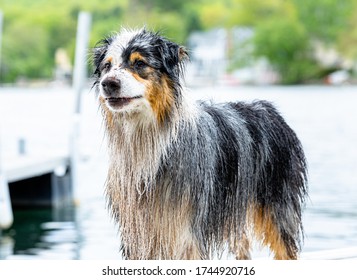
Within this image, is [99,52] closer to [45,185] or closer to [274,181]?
[274,181]

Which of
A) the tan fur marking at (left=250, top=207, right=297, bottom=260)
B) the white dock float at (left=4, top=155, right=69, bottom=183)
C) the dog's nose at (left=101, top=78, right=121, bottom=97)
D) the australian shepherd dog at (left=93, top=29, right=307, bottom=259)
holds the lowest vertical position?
the white dock float at (left=4, top=155, right=69, bottom=183)

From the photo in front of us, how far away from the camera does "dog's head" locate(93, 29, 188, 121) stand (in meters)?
4.60

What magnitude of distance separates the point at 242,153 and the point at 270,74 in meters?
76.3

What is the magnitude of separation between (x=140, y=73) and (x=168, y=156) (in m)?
0.51

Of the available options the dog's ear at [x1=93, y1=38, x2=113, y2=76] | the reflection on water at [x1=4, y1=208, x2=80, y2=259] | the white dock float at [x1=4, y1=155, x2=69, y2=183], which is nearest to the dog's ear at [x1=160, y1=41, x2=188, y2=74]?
the dog's ear at [x1=93, y1=38, x2=113, y2=76]

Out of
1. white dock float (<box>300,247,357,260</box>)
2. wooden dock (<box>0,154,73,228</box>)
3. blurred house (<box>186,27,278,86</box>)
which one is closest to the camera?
white dock float (<box>300,247,357,260</box>)

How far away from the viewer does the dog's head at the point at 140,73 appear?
4602 mm

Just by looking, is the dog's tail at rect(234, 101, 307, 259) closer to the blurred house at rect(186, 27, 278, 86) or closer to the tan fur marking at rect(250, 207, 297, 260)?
the tan fur marking at rect(250, 207, 297, 260)

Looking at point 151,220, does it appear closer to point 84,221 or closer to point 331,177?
point 84,221

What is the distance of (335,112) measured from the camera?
39.8m

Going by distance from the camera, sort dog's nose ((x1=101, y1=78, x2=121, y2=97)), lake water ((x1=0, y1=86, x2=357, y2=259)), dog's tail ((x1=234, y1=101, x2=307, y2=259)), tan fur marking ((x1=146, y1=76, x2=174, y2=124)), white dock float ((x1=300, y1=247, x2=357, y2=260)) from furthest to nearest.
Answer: lake water ((x1=0, y1=86, x2=357, y2=259))
dog's tail ((x1=234, y1=101, x2=307, y2=259))
white dock float ((x1=300, y1=247, x2=357, y2=260))
tan fur marking ((x1=146, y1=76, x2=174, y2=124))
dog's nose ((x1=101, y1=78, x2=121, y2=97))

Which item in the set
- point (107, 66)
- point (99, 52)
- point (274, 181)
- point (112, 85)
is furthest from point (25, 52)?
point (112, 85)

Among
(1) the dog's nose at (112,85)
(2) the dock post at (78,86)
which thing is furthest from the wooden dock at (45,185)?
(1) the dog's nose at (112,85)

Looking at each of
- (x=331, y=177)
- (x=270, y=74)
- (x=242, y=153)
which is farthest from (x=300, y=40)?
(x=242, y=153)
